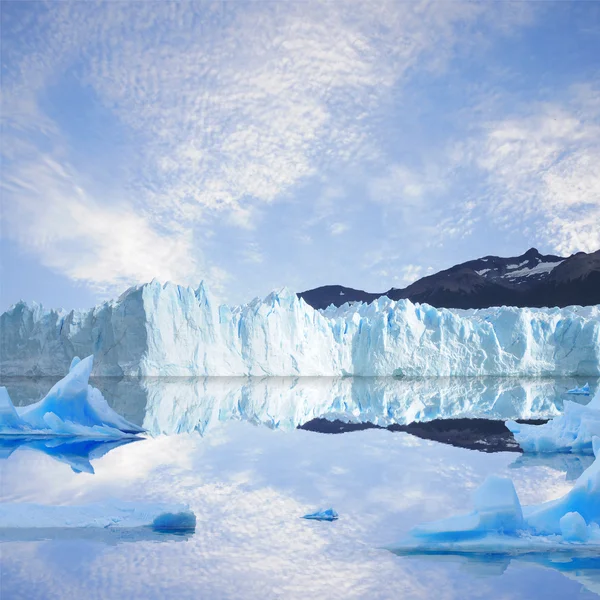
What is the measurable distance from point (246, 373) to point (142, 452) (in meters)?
19.4

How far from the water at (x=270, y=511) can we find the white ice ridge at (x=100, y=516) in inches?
A: 6.2

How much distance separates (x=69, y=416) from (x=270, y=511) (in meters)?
6.06

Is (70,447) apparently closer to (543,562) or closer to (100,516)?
(100,516)

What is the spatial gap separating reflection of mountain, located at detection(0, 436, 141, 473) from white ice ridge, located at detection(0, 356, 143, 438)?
190 mm

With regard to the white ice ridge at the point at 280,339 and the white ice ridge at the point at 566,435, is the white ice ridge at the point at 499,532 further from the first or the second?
the white ice ridge at the point at 280,339

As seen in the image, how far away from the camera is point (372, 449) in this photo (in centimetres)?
791

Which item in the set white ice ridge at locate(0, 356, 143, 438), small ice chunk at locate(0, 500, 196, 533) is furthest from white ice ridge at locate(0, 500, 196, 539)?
white ice ridge at locate(0, 356, 143, 438)

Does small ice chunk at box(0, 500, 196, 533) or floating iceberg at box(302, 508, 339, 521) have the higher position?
small ice chunk at box(0, 500, 196, 533)

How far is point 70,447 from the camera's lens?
8258mm

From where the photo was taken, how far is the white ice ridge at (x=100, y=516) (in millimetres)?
4145

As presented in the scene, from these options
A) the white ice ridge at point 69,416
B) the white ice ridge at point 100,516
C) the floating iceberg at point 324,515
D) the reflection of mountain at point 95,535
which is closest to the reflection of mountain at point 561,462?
the floating iceberg at point 324,515

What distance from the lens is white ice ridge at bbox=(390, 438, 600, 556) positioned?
12.2ft

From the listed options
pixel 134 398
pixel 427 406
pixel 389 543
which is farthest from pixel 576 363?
pixel 389 543

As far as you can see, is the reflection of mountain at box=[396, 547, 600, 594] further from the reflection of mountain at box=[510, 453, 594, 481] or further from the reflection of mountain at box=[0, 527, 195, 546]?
the reflection of mountain at box=[510, 453, 594, 481]
